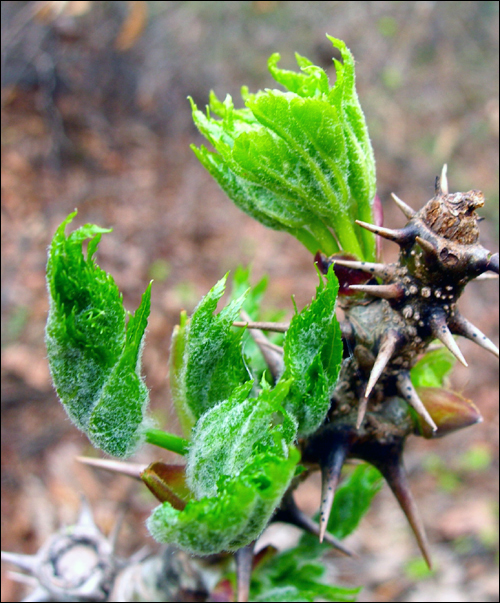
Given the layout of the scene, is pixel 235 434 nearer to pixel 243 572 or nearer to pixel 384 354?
pixel 384 354

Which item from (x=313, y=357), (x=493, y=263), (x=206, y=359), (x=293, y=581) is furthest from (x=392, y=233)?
(x=293, y=581)

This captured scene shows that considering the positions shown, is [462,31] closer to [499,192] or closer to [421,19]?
[421,19]

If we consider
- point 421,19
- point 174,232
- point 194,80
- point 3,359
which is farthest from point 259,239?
point 421,19

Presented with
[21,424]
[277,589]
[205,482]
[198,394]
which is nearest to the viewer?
[205,482]

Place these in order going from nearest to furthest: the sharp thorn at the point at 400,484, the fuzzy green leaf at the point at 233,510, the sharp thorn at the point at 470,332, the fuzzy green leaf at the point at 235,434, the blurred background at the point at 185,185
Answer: the fuzzy green leaf at the point at 233,510, the fuzzy green leaf at the point at 235,434, the sharp thorn at the point at 470,332, the sharp thorn at the point at 400,484, the blurred background at the point at 185,185

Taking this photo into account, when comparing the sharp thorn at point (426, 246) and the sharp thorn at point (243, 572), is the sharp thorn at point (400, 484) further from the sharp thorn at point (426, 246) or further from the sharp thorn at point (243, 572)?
the sharp thorn at point (426, 246)

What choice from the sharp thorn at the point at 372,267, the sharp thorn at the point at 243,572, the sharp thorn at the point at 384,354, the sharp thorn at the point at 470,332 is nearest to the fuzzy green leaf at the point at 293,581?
the sharp thorn at the point at 243,572
